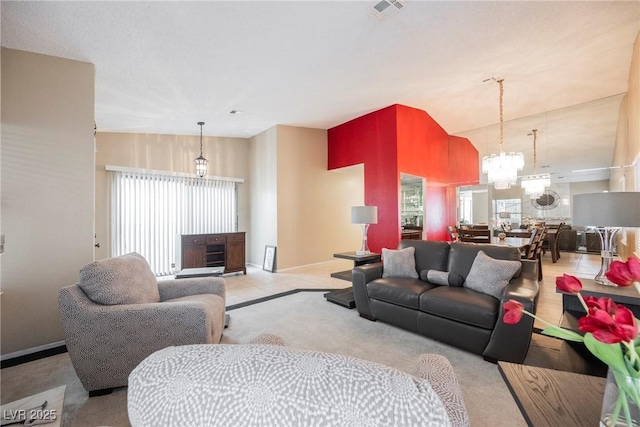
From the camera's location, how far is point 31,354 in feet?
7.94

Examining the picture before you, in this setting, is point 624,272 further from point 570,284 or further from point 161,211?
point 161,211

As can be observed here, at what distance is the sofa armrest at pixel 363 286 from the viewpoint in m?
3.18

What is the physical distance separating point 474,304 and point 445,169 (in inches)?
191

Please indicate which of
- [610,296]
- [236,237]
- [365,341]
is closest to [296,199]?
[236,237]

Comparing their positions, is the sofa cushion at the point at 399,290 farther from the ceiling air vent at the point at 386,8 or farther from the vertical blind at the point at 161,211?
the vertical blind at the point at 161,211

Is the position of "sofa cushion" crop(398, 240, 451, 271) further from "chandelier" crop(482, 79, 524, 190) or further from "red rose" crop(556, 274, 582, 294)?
"red rose" crop(556, 274, 582, 294)

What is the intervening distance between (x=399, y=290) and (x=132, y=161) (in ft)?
17.4

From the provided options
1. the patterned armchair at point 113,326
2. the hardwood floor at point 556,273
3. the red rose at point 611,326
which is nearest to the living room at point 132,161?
the patterned armchair at point 113,326

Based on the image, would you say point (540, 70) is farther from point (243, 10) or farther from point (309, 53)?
point (243, 10)

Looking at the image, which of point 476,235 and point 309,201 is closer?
point 476,235

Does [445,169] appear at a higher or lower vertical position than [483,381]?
higher

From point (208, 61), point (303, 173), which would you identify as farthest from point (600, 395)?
point (303, 173)

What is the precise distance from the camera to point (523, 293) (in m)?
2.21

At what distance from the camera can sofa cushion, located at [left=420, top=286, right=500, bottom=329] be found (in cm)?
229
